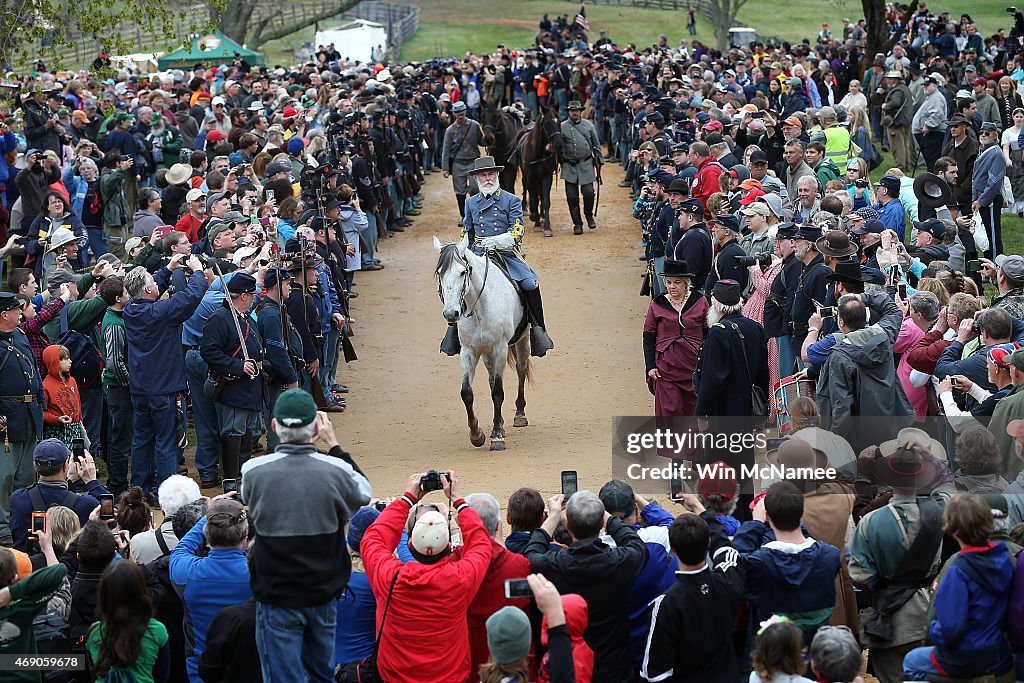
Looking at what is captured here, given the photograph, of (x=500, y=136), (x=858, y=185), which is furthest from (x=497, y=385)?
(x=500, y=136)

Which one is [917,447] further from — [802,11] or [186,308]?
[802,11]

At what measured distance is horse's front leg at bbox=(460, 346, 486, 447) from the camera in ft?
42.0

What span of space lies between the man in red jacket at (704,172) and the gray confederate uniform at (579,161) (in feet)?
14.8

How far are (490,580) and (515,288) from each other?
7.17m

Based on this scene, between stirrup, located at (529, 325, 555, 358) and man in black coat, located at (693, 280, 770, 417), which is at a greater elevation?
man in black coat, located at (693, 280, 770, 417)

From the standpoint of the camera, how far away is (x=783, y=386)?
32.8 ft

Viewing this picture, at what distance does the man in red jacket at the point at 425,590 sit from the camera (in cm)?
621

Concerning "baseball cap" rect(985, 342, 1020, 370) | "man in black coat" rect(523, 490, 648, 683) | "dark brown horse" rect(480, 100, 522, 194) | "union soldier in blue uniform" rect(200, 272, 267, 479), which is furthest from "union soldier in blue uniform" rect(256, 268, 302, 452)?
"dark brown horse" rect(480, 100, 522, 194)

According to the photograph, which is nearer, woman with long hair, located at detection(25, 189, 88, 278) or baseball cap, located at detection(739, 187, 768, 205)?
woman with long hair, located at detection(25, 189, 88, 278)

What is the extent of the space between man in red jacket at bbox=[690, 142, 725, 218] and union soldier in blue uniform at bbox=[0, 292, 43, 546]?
8350mm

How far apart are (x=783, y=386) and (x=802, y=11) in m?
55.1

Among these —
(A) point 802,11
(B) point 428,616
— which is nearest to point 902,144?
(B) point 428,616

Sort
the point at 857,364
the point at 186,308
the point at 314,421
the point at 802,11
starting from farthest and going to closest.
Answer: the point at 802,11 → the point at 186,308 → the point at 857,364 → the point at 314,421

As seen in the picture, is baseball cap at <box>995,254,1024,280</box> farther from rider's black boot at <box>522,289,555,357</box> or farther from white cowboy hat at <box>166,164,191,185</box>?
white cowboy hat at <box>166,164,191,185</box>
